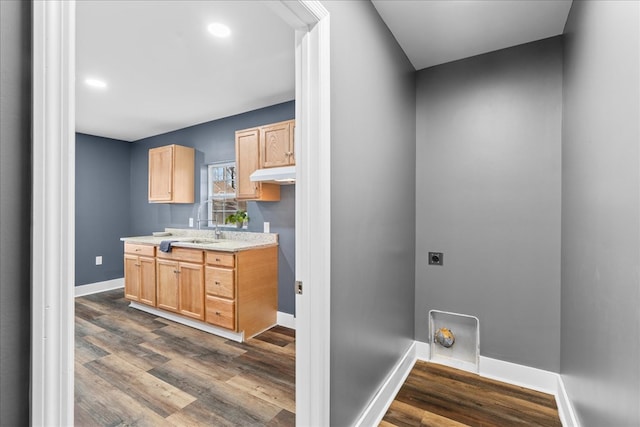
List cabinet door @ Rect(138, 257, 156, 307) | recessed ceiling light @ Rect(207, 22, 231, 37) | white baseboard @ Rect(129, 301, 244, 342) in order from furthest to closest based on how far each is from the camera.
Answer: cabinet door @ Rect(138, 257, 156, 307) → white baseboard @ Rect(129, 301, 244, 342) → recessed ceiling light @ Rect(207, 22, 231, 37)

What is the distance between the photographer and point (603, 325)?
4.13ft

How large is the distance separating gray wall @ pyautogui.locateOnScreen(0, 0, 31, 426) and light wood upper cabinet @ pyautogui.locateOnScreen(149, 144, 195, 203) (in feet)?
13.2

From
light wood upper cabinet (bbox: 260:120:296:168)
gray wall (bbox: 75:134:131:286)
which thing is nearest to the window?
light wood upper cabinet (bbox: 260:120:296:168)

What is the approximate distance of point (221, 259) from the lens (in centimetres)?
304

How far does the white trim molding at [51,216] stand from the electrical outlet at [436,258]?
248 centimetres

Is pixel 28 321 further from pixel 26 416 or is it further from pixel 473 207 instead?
pixel 473 207

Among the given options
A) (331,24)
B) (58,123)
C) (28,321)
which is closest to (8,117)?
(58,123)

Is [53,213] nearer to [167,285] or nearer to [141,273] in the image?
[167,285]

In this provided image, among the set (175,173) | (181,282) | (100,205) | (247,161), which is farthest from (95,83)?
(100,205)

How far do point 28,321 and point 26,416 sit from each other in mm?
153

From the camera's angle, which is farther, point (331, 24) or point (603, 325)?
point (331, 24)

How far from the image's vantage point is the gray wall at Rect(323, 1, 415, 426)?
1.45 metres

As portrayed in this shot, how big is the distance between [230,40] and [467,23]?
1658 mm

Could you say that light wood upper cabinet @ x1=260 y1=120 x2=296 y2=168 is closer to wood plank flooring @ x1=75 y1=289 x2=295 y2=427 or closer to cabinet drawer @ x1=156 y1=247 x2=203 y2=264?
cabinet drawer @ x1=156 y1=247 x2=203 y2=264
